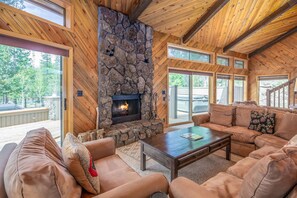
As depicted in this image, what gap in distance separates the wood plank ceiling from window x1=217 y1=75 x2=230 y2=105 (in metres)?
1.38

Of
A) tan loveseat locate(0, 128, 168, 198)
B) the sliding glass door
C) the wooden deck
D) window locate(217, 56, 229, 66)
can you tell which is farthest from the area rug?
window locate(217, 56, 229, 66)

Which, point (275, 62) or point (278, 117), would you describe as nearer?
point (278, 117)

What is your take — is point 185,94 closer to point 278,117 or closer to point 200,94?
point 200,94

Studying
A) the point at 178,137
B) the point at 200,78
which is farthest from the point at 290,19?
the point at 178,137

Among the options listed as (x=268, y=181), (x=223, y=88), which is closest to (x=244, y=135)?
(x=268, y=181)

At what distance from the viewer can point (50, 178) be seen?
2.94 ft

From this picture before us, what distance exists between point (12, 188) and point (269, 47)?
9.38 meters

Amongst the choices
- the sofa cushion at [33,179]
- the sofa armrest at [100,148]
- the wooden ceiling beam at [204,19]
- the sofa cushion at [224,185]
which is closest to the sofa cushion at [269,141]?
the sofa cushion at [224,185]

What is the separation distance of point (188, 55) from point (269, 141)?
3.92 m

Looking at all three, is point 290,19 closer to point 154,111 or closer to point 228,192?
point 154,111

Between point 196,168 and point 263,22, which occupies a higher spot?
point 263,22

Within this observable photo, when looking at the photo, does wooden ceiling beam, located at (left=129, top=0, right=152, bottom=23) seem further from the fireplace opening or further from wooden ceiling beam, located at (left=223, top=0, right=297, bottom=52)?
wooden ceiling beam, located at (left=223, top=0, right=297, bottom=52)

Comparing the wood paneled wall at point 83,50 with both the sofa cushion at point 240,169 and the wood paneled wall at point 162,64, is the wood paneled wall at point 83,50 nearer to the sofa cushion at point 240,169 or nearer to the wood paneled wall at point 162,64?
the wood paneled wall at point 162,64

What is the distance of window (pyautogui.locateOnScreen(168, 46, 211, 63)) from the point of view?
5.48m
